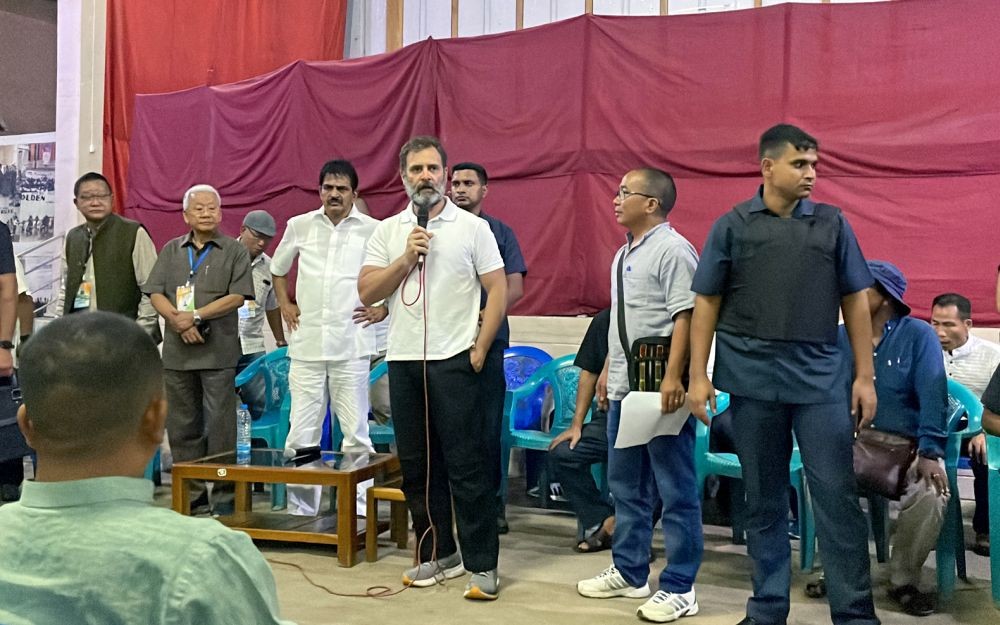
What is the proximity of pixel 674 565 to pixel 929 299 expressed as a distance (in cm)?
233

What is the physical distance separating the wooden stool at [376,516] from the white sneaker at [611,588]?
2.82 ft

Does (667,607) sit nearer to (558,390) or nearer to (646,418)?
(646,418)

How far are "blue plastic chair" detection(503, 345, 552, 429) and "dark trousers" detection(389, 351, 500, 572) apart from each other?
138 centimetres

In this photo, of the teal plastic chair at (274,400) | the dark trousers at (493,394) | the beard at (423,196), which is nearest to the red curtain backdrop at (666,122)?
the teal plastic chair at (274,400)

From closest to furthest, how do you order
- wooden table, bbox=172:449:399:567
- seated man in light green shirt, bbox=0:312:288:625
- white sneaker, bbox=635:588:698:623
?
seated man in light green shirt, bbox=0:312:288:625 → white sneaker, bbox=635:588:698:623 → wooden table, bbox=172:449:399:567

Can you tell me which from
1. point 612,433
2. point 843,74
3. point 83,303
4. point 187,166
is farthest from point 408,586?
point 187,166

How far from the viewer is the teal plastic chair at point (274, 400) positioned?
15.8 ft

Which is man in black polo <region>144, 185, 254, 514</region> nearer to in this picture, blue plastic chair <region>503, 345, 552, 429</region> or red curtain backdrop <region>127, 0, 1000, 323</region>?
blue plastic chair <region>503, 345, 552, 429</region>

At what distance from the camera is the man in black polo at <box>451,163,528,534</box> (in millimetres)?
3338

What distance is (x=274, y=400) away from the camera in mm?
5137

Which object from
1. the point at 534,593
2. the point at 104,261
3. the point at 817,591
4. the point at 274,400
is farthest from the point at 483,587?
the point at 104,261

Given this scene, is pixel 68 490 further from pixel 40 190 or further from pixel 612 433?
pixel 40 190

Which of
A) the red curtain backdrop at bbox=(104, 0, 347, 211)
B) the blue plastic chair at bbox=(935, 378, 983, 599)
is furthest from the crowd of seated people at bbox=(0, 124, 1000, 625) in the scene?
the red curtain backdrop at bbox=(104, 0, 347, 211)

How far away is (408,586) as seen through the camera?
3436 mm
